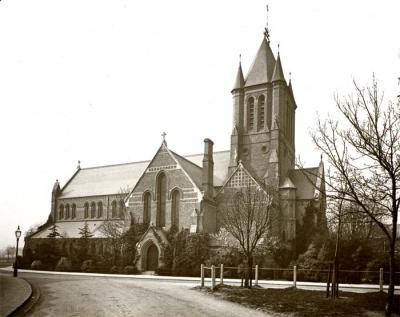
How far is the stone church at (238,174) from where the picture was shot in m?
44.2

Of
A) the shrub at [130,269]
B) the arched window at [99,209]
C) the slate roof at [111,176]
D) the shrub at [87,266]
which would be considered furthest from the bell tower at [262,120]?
the arched window at [99,209]

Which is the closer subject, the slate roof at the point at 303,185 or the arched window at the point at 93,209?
the slate roof at the point at 303,185

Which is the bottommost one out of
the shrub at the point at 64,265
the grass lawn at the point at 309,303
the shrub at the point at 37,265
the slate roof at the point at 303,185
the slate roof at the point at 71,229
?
the shrub at the point at 37,265

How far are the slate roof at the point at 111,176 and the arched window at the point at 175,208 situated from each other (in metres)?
6.13

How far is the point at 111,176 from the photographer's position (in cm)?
6366

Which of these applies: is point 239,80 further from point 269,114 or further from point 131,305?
point 131,305

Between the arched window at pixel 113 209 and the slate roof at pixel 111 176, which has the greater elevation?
the slate roof at pixel 111 176

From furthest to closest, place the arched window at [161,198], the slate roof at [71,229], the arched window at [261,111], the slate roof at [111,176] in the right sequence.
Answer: the slate roof at [111,176] < the slate roof at [71,229] < the arched window at [261,111] < the arched window at [161,198]

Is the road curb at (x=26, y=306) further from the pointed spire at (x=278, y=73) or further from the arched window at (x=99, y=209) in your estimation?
the arched window at (x=99, y=209)

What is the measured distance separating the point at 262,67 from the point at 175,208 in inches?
797

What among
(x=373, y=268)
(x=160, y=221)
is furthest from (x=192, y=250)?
(x=373, y=268)

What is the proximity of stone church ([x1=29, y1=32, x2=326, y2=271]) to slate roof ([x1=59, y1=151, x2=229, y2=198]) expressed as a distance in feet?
0.96

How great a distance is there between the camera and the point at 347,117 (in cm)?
1505

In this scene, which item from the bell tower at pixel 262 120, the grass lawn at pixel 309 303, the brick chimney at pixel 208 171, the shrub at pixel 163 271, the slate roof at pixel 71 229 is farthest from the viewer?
the slate roof at pixel 71 229
